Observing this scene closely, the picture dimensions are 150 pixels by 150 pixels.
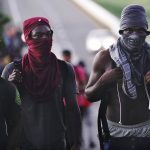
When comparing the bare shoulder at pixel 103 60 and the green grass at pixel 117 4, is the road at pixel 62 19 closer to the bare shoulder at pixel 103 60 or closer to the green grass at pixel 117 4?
the green grass at pixel 117 4

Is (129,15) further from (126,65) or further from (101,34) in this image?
(101,34)

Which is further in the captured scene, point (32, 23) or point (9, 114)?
point (32, 23)

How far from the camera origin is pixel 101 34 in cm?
3509

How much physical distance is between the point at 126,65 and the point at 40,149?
981mm

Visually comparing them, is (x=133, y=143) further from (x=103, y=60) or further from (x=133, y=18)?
(x=133, y=18)

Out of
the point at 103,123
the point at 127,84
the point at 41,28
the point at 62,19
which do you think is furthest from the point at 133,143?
the point at 62,19

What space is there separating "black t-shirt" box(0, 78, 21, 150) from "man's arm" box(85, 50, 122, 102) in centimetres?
65

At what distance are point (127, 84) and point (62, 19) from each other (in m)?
47.8

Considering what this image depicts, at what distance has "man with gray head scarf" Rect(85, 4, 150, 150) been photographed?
6117mm

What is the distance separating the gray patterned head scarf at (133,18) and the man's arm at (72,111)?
0.58m

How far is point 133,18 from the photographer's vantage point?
242 inches

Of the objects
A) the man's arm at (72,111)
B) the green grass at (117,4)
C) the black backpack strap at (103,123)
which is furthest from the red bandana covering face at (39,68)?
the green grass at (117,4)

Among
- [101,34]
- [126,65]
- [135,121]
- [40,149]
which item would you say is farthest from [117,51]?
[101,34]

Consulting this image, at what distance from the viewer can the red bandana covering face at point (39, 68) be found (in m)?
6.32
